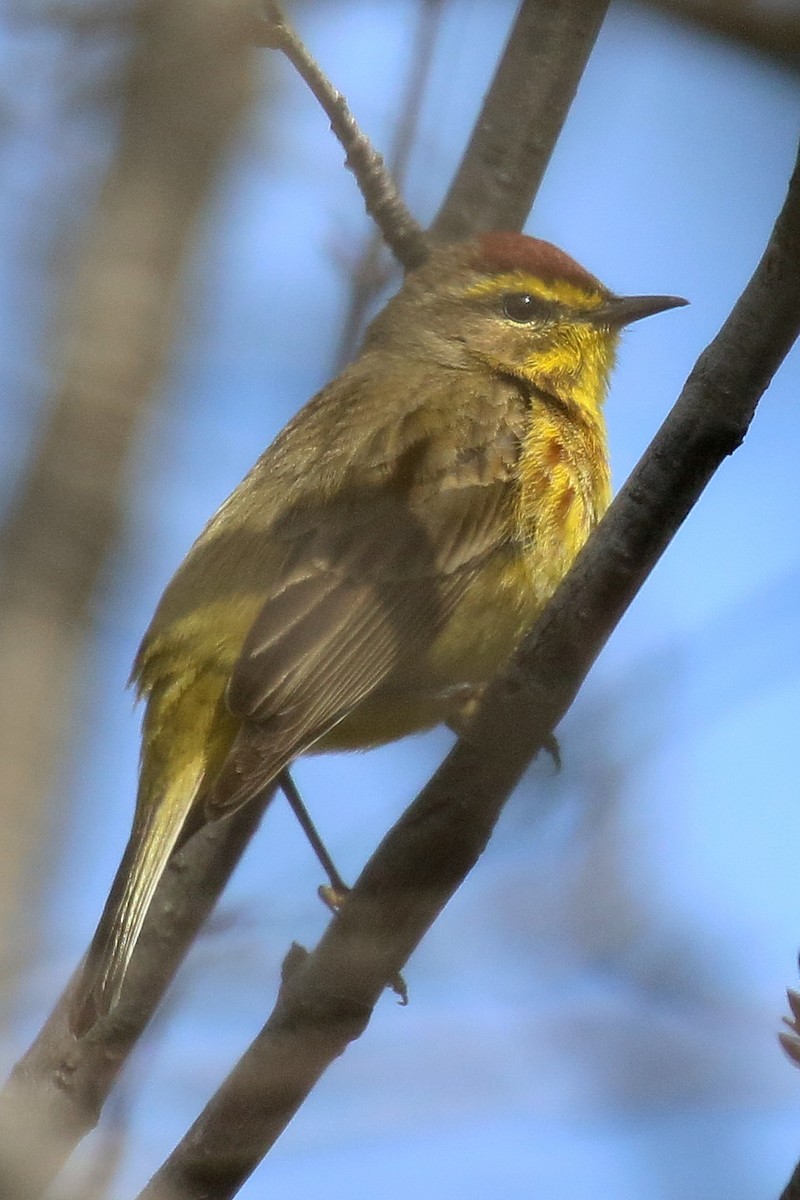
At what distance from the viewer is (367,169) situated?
6.11 m

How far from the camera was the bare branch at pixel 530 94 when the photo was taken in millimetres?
6836

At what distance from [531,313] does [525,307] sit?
0.04m

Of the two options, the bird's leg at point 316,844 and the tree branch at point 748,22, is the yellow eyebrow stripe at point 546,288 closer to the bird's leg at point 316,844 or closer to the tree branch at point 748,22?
the bird's leg at point 316,844

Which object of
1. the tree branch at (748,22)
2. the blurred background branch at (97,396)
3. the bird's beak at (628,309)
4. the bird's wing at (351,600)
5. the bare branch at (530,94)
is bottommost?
the tree branch at (748,22)

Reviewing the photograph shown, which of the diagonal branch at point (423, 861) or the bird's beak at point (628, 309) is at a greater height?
the bird's beak at point (628, 309)

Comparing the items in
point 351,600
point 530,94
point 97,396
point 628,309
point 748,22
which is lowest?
point 748,22

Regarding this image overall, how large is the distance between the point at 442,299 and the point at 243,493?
1.53 m

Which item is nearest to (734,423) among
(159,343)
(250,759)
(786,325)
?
(786,325)

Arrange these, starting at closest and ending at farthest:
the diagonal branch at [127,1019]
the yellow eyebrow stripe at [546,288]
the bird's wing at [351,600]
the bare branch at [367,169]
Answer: the diagonal branch at [127,1019], the bird's wing at [351,600], the bare branch at [367,169], the yellow eyebrow stripe at [546,288]

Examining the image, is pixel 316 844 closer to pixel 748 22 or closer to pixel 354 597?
pixel 354 597

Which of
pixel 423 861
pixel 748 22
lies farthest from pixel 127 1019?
pixel 748 22

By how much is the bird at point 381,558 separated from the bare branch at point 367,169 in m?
0.53

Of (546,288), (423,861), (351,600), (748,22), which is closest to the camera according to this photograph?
(748,22)

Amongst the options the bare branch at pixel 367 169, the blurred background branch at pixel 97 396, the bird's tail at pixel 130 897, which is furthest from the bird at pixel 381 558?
the blurred background branch at pixel 97 396
